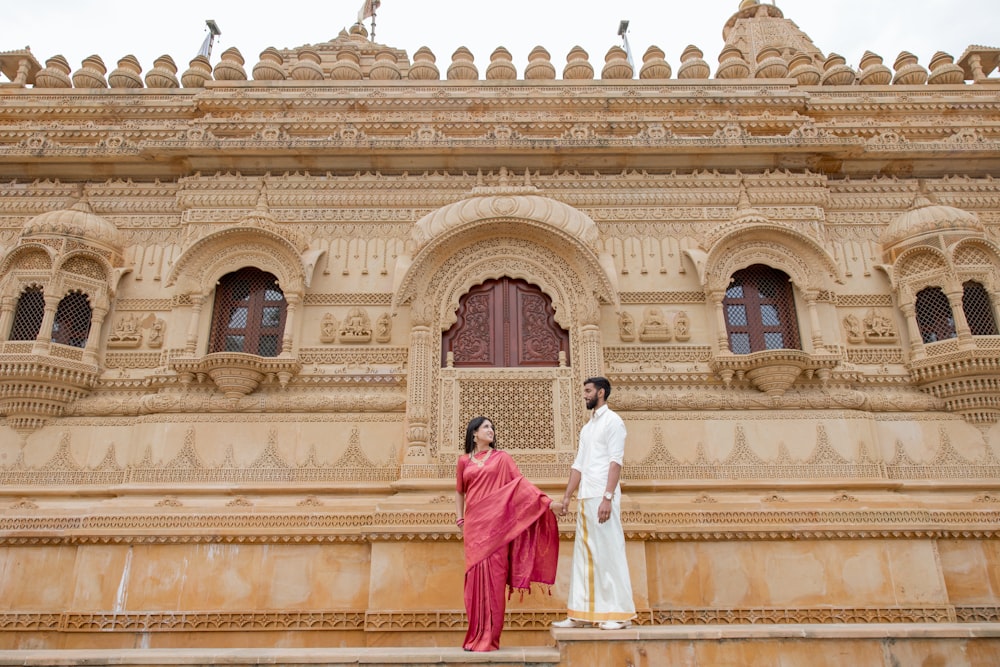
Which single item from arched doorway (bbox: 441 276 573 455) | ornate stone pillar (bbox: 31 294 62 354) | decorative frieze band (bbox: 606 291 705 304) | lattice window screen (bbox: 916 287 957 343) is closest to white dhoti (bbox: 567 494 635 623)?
arched doorway (bbox: 441 276 573 455)

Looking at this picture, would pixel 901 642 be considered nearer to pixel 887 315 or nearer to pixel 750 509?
pixel 750 509

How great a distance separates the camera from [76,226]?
337 inches

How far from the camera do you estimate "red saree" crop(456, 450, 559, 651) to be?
4562 mm

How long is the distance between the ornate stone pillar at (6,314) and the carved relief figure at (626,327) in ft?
25.7

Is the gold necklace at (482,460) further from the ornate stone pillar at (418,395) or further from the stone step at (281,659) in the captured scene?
the ornate stone pillar at (418,395)

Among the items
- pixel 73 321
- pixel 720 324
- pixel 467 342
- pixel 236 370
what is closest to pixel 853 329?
pixel 720 324

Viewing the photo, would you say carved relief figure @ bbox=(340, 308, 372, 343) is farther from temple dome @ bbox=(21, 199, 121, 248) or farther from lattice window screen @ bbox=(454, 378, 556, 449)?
temple dome @ bbox=(21, 199, 121, 248)

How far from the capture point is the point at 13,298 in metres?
8.27

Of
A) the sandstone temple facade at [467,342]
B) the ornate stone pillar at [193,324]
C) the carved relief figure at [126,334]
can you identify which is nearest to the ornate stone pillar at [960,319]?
the sandstone temple facade at [467,342]

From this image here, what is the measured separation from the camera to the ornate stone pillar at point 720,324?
8.14 m

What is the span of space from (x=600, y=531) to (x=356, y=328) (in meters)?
4.80

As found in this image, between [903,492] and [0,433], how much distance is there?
11.1 meters

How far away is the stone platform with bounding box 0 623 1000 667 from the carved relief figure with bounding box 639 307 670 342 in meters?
4.56

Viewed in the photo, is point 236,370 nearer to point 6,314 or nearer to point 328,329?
point 328,329
